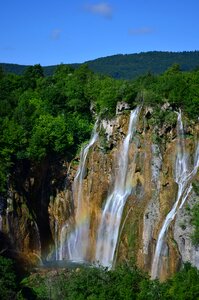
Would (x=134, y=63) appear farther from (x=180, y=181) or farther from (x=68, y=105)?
(x=180, y=181)

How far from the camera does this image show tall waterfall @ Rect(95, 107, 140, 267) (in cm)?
4244

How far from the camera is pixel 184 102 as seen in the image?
42.7m

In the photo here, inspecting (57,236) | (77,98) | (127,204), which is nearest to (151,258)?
(127,204)

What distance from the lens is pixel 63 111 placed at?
2047 inches

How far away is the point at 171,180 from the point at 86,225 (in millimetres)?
9110

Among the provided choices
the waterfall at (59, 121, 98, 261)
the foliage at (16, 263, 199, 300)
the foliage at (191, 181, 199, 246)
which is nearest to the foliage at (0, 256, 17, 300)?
the foliage at (16, 263, 199, 300)

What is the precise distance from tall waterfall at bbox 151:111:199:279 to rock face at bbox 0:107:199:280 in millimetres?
314

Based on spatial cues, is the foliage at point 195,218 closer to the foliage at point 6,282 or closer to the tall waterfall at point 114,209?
the tall waterfall at point 114,209

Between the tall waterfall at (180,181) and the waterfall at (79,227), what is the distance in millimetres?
8761

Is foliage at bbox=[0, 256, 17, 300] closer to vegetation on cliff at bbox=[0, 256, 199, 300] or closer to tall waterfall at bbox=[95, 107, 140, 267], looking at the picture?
vegetation on cliff at bbox=[0, 256, 199, 300]

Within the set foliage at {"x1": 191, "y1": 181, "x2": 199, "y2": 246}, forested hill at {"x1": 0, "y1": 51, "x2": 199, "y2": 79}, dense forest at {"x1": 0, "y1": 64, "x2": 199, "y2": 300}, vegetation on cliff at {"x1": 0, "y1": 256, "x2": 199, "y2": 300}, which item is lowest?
vegetation on cliff at {"x1": 0, "y1": 256, "x2": 199, "y2": 300}

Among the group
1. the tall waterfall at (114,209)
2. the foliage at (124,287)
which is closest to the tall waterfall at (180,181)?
the tall waterfall at (114,209)

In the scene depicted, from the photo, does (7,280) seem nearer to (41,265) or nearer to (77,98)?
(41,265)

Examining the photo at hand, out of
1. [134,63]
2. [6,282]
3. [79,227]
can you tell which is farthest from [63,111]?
[134,63]
